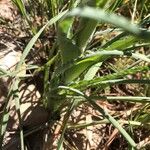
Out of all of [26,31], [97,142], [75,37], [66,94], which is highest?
[26,31]

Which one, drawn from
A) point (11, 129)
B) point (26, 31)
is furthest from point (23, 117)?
point (26, 31)

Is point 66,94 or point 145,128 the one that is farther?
point 145,128

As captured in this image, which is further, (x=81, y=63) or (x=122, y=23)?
(x=81, y=63)

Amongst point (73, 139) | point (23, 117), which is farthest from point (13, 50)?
point (73, 139)

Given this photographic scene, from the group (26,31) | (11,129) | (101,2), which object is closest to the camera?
(101,2)

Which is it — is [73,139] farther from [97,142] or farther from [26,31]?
[26,31]

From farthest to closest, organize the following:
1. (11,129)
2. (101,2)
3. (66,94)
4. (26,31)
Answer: (26,31) < (11,129) < (66,94) < (101,2)

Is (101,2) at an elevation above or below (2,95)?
above

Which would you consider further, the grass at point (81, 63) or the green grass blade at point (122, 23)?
the grass at point (81, 63)

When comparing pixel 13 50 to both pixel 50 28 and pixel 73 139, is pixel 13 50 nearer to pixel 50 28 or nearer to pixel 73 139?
pixel 50 28

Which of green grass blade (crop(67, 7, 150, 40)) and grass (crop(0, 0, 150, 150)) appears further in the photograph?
grass (crop(0, 0, 150, 150))
